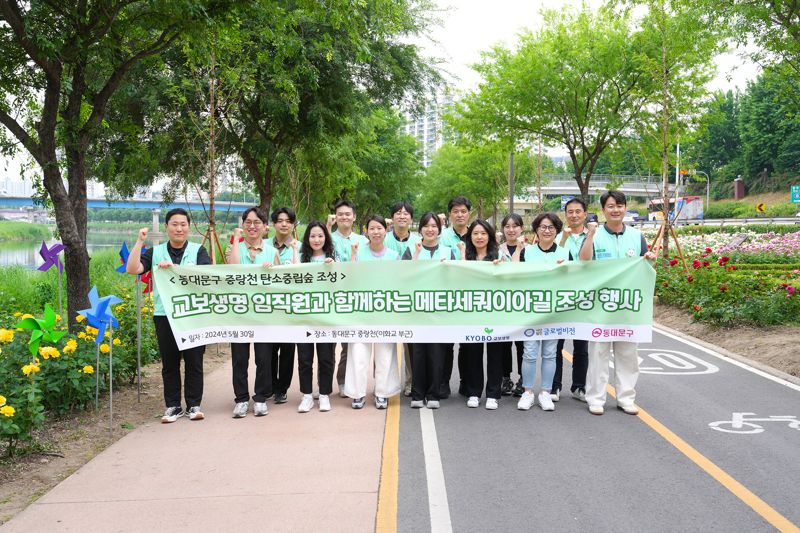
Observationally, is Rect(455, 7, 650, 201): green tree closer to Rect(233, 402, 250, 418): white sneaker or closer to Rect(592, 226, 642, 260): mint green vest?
Rect(592, 226, 642, 260): mint green vest

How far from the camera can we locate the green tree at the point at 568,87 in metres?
21.3

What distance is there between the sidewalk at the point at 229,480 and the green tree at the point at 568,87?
1673 centimetres

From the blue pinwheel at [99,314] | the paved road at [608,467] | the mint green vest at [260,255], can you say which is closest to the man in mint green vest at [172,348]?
the blue pinwheel at [99,314]

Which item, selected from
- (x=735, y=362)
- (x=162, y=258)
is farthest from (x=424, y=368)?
(x=735, y=362)

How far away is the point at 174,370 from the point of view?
7156 mm

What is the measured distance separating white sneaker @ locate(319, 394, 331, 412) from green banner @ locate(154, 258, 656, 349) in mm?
563

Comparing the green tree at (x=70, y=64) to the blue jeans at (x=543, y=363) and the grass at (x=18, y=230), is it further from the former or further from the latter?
the grass at (x=18, y=230)

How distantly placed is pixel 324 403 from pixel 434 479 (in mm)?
2197

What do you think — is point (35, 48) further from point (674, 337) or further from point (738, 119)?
point (738, 119)

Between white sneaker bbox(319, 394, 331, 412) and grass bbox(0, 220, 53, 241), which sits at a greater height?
grass bbox(0, 220, 53, 241)

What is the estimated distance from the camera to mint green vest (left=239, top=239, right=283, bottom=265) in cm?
766

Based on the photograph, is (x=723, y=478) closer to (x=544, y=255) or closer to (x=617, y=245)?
(x=617, y=245)

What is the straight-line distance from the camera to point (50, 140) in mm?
7793

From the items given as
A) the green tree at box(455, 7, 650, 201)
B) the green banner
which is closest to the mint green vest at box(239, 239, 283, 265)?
the green banner
